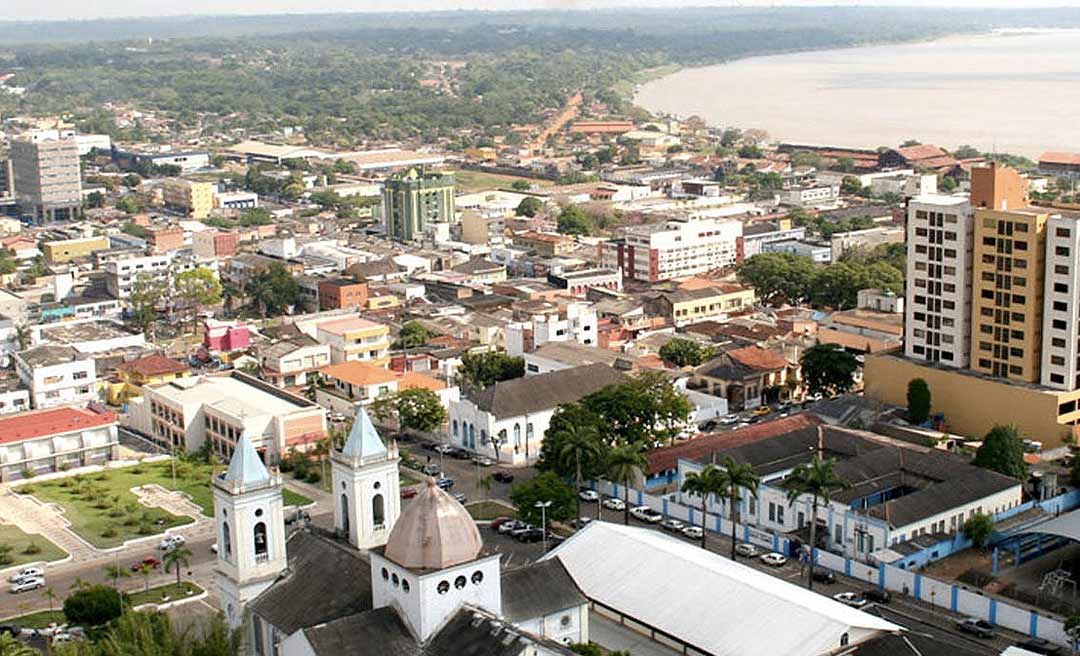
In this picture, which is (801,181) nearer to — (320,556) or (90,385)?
(90,385)

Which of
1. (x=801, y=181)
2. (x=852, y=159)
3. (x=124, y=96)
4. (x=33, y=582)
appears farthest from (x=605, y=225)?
(x=124, y=96)

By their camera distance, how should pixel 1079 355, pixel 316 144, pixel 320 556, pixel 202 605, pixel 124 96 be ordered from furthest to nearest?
pixel 124 96
pixel 316 144
pixel 1079 355
pixel 202 605
pixel 320 556

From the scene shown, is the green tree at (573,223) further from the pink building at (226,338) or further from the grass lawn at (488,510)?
the grass lawn at (488,510)

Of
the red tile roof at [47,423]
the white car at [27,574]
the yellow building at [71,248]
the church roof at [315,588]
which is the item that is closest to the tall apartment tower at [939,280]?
the church roof at [315,588]

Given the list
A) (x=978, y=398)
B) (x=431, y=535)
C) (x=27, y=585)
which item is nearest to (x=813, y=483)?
(x=431, y=535)

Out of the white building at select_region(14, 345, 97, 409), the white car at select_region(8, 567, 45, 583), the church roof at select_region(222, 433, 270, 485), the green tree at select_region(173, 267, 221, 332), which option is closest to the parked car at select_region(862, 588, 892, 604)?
the church roof at select_region(222, 433, 270, 485)

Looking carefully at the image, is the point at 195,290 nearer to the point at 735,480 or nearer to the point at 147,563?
the point at 147,563

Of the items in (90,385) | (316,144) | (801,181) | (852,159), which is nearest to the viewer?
(90,385)
